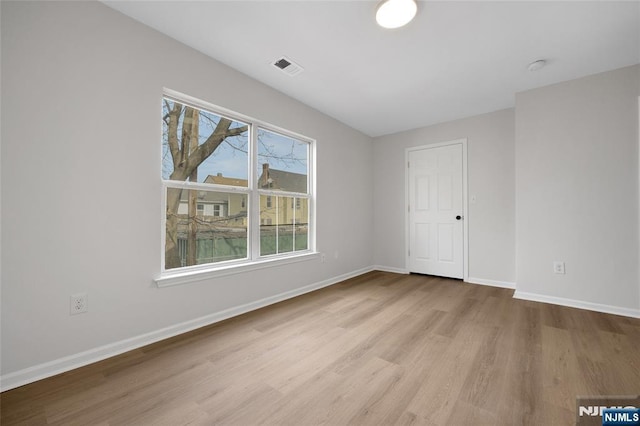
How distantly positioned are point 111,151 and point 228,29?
1317mm

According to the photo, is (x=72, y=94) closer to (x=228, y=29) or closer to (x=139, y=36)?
(x=139, y=36)

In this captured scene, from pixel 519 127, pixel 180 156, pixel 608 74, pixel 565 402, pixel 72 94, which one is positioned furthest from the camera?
pixel 519 127

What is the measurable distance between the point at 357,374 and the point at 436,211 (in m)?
3.30

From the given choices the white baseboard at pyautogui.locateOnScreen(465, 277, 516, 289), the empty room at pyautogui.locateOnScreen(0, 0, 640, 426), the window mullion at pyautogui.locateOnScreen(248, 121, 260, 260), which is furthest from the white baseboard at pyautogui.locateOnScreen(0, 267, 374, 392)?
the white baseboard at pyautogui.locateOnScreen(465, 277, 516, 289)

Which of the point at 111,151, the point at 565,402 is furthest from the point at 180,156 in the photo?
the point at 565,402

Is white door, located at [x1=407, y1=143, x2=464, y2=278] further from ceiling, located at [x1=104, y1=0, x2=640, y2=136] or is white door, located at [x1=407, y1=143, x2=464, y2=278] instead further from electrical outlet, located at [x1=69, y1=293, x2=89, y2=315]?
electrical outlet, located at [x1=69, y1=293, x2=89, y2=315]

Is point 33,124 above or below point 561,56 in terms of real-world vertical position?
below

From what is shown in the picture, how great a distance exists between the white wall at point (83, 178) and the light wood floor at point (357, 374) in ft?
0.93

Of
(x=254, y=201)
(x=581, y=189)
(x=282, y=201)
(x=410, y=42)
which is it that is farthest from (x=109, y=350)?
(x=581, y=189)

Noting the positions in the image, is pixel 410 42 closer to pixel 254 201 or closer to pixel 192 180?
pixel 254 201

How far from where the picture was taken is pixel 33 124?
5.25ft

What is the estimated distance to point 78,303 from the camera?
175 centimetres

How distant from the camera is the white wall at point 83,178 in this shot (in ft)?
5.08

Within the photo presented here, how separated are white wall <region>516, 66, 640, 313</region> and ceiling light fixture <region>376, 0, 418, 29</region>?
2.22m
